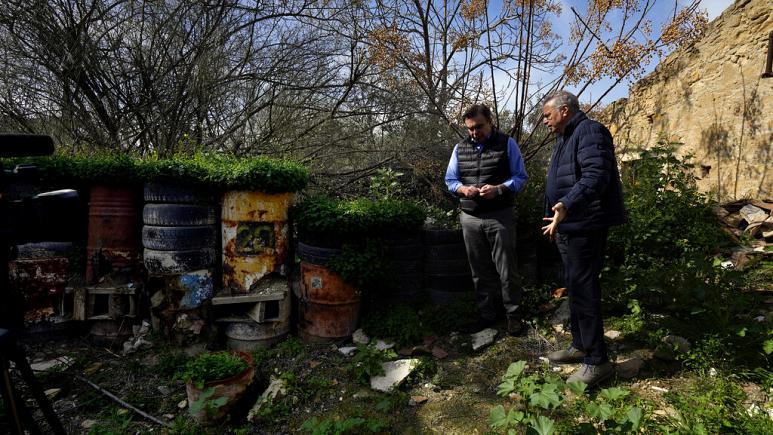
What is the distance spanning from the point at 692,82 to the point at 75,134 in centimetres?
915

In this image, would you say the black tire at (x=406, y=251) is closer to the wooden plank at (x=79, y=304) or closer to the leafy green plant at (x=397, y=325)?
the leafy green plant at (x=397, y=325)

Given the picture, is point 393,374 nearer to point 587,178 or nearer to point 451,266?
point 451,266

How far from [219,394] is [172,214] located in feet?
5.57

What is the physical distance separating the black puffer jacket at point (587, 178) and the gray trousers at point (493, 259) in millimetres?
660

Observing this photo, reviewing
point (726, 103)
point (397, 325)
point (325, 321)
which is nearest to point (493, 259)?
point (397, 325)

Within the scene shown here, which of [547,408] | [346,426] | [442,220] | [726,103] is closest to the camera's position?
[547,408]

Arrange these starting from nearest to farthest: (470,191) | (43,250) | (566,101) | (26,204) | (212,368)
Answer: (26,204) < (566,101) < (212,368) < (470,191) < (43,250)

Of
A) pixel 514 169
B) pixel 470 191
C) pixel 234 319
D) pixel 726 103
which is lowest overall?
pixel 234 319

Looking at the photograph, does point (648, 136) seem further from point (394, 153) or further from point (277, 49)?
point (277, 49)

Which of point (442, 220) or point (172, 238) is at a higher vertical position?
point (442, 220)

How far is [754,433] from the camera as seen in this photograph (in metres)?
2.04

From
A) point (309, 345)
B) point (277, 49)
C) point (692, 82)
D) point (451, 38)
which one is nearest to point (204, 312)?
point (309, 345)

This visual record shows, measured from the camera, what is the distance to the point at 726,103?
18.3 feet

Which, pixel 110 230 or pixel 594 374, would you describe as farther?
pixel 110 230
